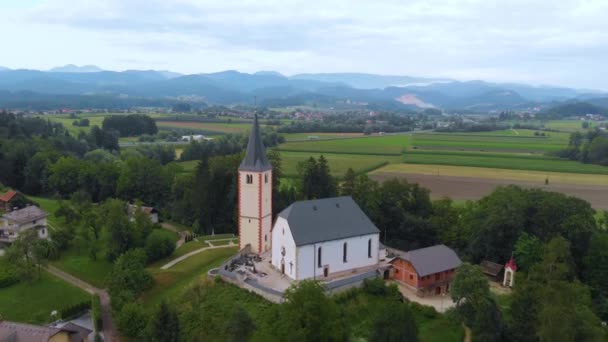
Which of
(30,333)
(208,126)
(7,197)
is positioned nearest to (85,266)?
(30,333)

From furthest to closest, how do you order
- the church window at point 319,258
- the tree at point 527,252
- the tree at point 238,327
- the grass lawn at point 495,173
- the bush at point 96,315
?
the grass lawn at point 495,173 < the tree at point 527,252 < the church window at point 319,258 < the bush at point 96,315 < the tree at point 238,327

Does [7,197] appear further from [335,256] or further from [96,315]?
[335,256]

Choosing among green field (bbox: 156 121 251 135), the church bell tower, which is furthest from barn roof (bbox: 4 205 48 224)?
green field (bbox: 156 121 251 135)

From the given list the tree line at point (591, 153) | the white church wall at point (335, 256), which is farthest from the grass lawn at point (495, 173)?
the white church wall at point (335, 256)

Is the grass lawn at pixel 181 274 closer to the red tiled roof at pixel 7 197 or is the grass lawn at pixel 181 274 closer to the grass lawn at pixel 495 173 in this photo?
the red tiled roof at pixel 7 197

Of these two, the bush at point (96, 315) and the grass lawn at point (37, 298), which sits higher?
the bush at point (96, 315)

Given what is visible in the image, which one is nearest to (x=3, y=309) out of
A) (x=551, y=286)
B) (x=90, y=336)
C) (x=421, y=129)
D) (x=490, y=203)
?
(x=90, y=336)

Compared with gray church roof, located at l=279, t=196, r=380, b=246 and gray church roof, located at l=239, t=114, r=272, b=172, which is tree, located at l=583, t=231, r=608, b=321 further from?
gray church roof, located at l=239, t=114, r=272, b=172
